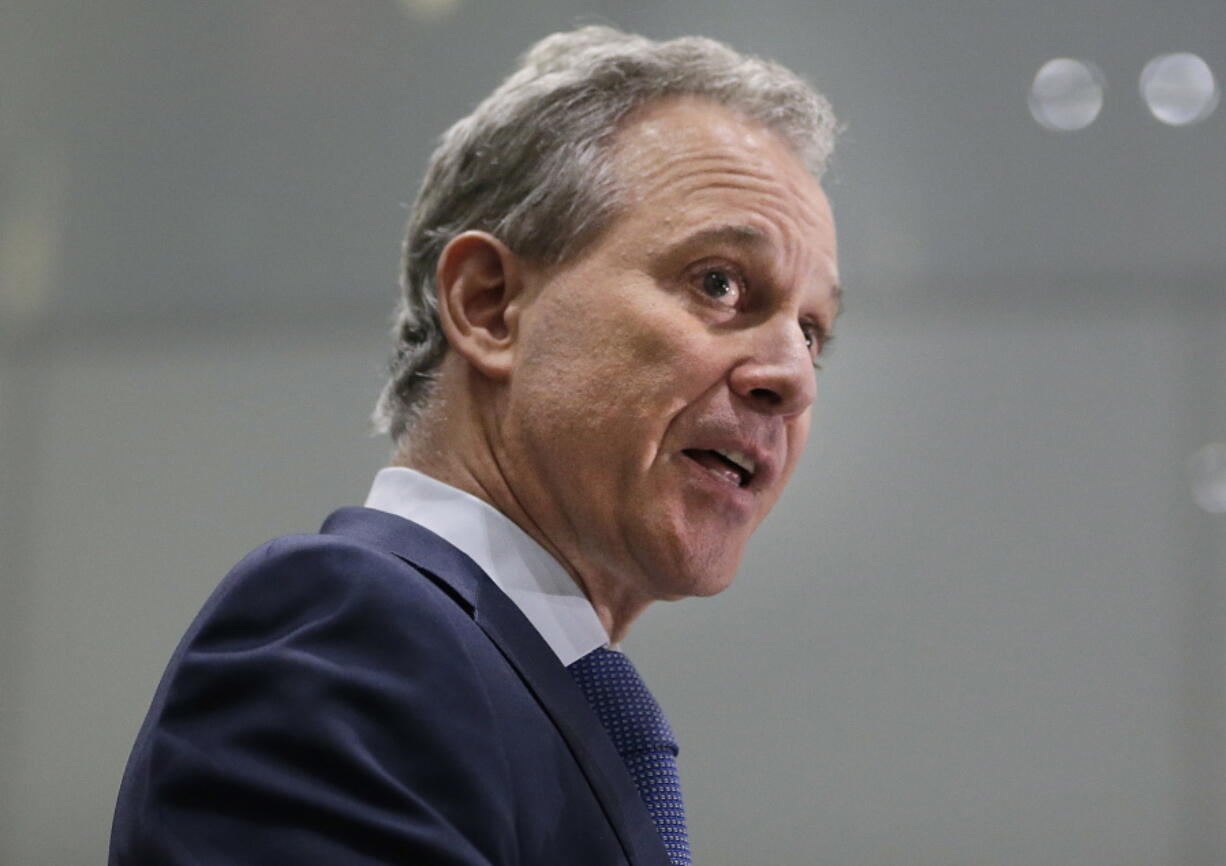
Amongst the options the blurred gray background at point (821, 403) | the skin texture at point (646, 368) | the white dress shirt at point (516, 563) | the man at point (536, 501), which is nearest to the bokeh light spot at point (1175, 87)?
the blurred gray background at point (821, 403)

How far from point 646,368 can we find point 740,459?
0.37 feet

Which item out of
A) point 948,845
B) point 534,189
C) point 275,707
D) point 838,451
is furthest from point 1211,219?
point 275,707

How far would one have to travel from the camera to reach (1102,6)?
211 centimetres

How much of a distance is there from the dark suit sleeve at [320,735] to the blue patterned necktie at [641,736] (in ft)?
0.59

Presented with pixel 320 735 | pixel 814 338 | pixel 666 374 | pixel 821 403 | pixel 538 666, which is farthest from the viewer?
pixel 821 403

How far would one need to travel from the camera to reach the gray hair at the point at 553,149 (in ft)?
3.66

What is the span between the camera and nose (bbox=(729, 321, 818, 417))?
3.53 ft

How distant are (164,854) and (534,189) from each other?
580 mm

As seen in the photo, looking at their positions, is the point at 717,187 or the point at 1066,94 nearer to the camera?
the point at 717,187

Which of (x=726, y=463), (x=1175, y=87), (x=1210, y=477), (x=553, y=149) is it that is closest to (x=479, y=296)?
(x=553, y=149)

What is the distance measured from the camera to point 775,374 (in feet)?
3.53

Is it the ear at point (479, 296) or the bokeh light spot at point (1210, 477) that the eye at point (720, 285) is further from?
the bokeh light spot at point (1210, 477)

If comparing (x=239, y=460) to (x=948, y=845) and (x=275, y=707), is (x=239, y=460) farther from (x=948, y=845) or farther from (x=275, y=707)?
(x=275, y=707)

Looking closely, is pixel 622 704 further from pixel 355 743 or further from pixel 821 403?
pixel 821 403
